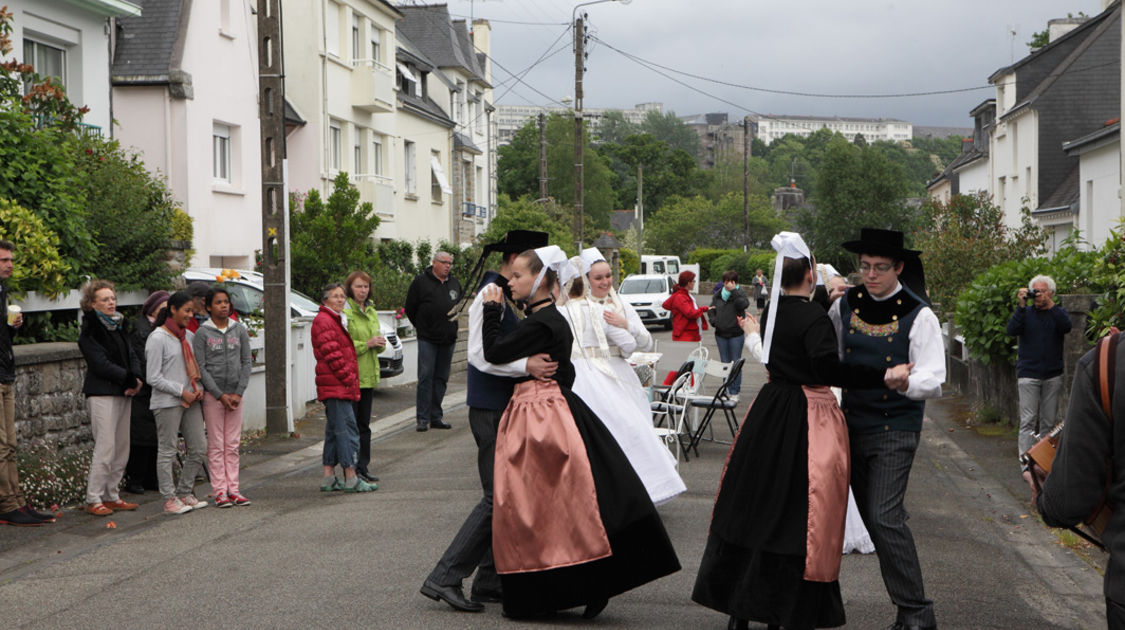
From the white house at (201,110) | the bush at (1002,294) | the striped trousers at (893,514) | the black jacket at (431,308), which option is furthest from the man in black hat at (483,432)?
the white house at (201,110)

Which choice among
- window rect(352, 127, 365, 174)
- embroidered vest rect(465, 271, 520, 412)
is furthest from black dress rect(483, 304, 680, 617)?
window rect(352, 127, 365, 174)

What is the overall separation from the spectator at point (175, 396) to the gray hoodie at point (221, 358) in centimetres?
7

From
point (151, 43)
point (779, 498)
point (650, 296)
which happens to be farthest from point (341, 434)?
point (650, 296)

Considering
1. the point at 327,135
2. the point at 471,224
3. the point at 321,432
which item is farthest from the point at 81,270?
the point at 471,224

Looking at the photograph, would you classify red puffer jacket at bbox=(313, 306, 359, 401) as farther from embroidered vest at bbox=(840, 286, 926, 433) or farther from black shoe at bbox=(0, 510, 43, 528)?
embroidered vest at bbox=(840, 286, 926, 433)

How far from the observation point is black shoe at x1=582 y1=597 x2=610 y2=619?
5704 mm

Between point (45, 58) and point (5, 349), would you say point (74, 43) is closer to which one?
point (45, 58)

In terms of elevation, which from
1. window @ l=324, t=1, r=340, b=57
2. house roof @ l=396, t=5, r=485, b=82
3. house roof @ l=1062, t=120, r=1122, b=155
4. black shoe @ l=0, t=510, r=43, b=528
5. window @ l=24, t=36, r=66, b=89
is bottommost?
black shoe @ l=0, t=510, r=43, b=528

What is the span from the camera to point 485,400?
611cm

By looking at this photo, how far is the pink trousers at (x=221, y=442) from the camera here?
952cm

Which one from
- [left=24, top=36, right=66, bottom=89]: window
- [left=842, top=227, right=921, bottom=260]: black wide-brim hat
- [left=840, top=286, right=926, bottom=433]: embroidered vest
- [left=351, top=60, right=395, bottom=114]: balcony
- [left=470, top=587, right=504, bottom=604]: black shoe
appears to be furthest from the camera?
[left=351, top=60, right=395, bottom=114]: balcony

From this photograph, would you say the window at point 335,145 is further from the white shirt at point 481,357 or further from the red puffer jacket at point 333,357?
the white shirt at point 481,357

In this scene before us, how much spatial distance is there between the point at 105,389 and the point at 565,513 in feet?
16.9

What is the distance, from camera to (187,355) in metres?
9.39
